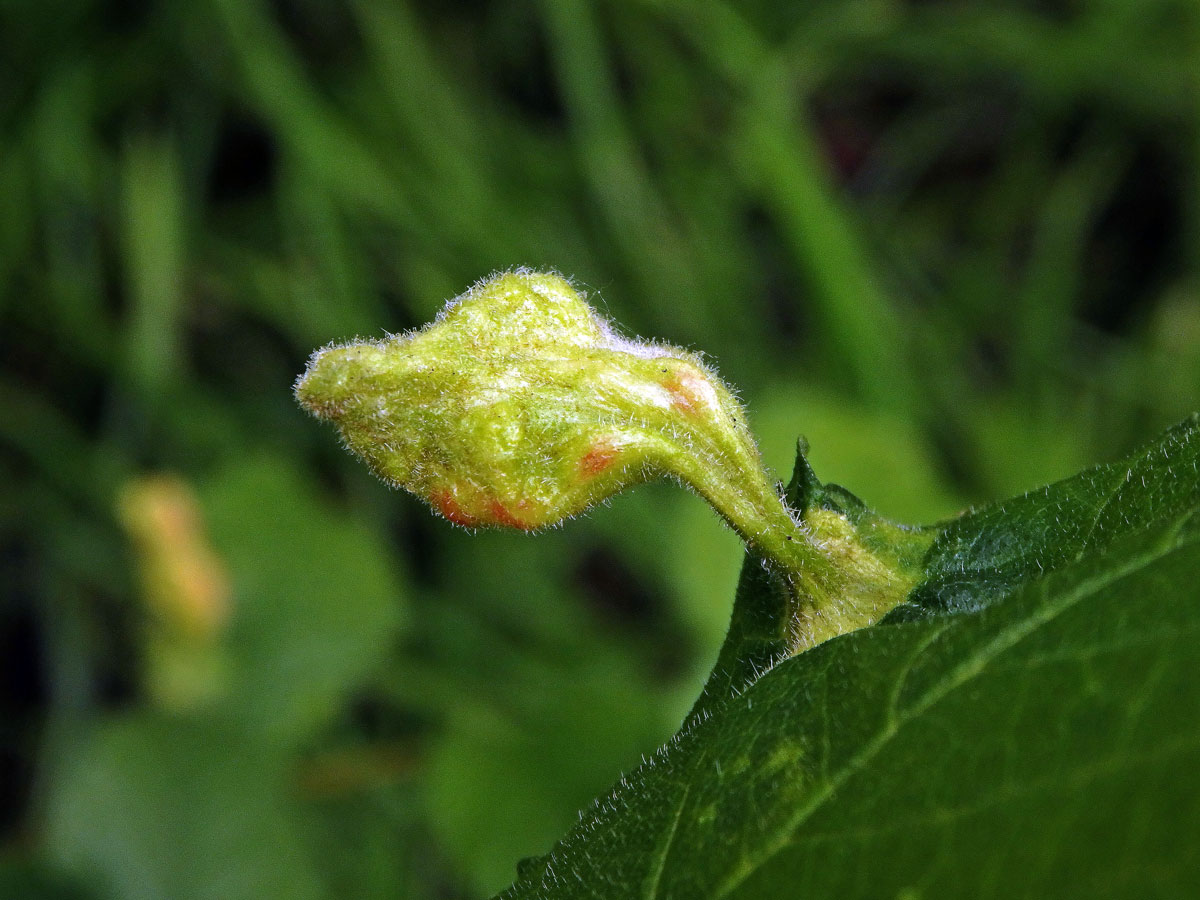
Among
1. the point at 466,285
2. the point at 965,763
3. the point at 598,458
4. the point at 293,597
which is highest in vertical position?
the point at 466,285

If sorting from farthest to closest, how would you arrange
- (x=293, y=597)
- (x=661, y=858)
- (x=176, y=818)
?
1. (x=293, y=597)
2. (x=176, y=818)
3. (x=661, y=858)

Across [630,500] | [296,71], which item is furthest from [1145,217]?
[296,71]

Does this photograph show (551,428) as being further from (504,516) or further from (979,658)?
(979,658)

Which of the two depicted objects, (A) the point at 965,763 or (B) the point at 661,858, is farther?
(B) the point at 661,858

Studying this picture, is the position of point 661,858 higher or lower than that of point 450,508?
lower

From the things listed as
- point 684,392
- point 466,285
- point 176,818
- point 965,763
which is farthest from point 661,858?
point 466,285

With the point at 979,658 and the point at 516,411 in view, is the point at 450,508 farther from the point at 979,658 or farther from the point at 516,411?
the point at 979,658

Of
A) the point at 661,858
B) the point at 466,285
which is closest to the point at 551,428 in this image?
the point at 661,858

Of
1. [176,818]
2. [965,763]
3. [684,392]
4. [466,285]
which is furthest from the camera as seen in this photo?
[466,285]
